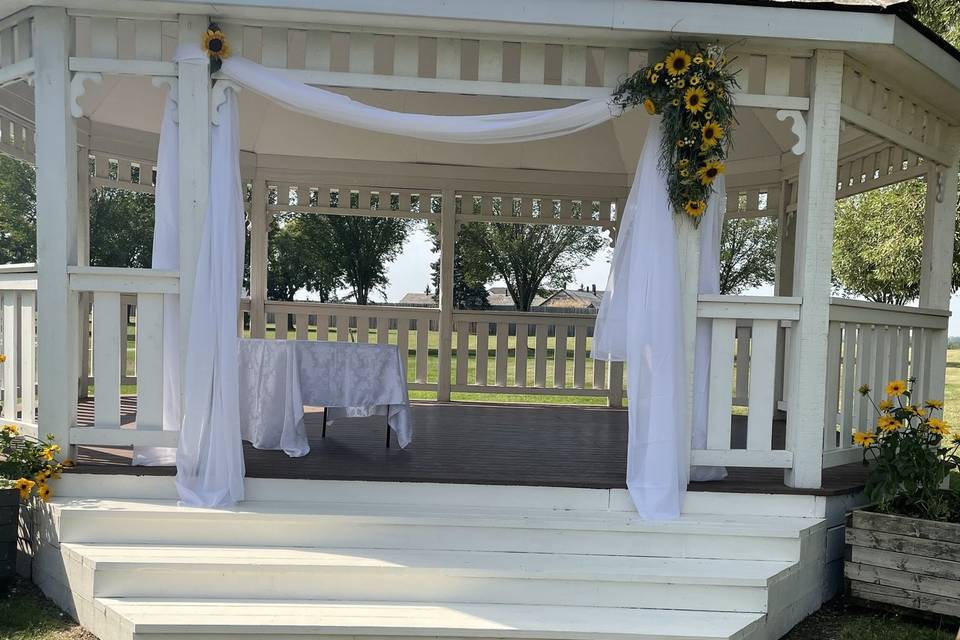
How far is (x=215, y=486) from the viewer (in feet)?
13.2

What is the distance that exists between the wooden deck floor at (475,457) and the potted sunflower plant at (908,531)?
0.90ft

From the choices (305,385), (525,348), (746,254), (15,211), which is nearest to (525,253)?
(746,254)

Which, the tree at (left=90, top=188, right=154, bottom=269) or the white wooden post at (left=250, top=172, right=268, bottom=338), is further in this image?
the tree at (left=90, top=188, right=154, bottom=269)

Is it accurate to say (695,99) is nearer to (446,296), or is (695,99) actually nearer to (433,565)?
(433,565)

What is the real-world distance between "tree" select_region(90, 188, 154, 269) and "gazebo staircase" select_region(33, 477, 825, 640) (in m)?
22.3

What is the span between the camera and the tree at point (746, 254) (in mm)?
27031

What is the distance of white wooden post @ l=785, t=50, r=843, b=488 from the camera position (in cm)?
423

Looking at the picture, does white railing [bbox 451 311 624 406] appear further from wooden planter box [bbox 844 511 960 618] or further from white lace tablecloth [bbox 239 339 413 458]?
wooden planter box [bbox 844 511 960 618]

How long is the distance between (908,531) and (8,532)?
4557 millimetres

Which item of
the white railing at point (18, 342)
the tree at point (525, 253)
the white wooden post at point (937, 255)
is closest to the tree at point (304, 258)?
the tree at point (525, 253)

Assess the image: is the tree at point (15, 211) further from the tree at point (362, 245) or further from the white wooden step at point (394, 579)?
the white wooden step at point (394, 579)

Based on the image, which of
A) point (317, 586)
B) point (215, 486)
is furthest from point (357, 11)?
point (317, 586)

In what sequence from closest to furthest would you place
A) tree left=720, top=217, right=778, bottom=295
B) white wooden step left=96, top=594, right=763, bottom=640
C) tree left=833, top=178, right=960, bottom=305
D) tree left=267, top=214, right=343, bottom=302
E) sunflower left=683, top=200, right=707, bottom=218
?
white wooden step left=96, top=594, right=763, bottom=640 < sunflower left=683, top=200, right=707, bottom=218 < tree left=833, top=178, right=960, bottom=305 < tree left=267, top=214, right=343, bottom=302 < tree left=720, top=217, right=778, bottom=295

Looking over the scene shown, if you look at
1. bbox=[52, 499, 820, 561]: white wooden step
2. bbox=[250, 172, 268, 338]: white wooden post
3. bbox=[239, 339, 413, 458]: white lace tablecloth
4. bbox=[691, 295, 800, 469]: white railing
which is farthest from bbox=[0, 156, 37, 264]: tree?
bbox=[691, 295, 800, 469]: white railing
